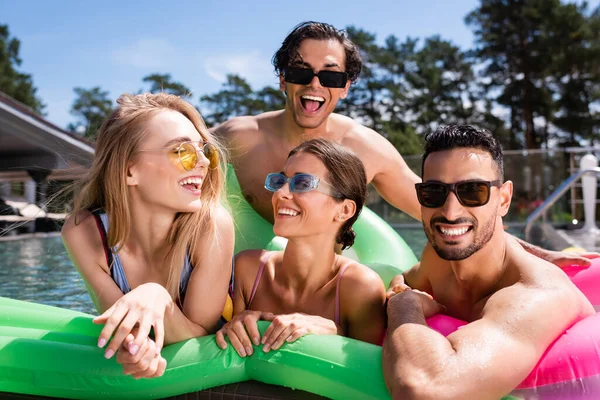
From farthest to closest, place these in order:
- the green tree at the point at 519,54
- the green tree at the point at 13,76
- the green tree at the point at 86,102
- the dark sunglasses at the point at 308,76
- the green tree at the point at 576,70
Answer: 1. the green tree at the point at 86,102
2. the green tree at the point at 13,76
3. the green tree at the point at 519,54
4. the green tree at the point at 576,70
5. the dark sunglasses at the point at 308,76

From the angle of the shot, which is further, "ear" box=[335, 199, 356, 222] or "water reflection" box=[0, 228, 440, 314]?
"water reflection" box=[0, 228, 440, 314]

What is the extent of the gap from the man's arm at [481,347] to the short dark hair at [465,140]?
493 millimetres

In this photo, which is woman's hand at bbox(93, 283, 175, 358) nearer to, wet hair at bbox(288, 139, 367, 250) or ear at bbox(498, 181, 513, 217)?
wet hair at bbox(288, 139, 367, 250)

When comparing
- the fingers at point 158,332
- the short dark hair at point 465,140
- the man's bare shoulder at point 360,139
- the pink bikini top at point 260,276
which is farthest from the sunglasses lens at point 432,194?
the man's bare shoulder at point 360,139

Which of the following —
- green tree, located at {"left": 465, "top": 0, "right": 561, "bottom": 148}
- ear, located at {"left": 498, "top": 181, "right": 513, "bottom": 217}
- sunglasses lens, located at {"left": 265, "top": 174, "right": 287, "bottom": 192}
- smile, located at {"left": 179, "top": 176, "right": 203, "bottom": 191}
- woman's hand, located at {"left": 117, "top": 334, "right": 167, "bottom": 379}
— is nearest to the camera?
woman's hand, located at {"left": 117, "top": 334, "right": 167, "bottom": 379}

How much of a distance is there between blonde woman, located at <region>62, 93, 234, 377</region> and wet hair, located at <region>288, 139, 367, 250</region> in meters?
0.40

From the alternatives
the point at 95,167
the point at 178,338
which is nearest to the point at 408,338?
the point at 178,338

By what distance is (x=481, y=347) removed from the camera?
1.72m

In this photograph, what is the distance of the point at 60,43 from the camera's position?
140 feet

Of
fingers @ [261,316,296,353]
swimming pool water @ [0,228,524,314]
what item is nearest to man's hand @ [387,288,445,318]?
fingers @ [261,316,296,353]

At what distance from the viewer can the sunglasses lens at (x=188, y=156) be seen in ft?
7.55

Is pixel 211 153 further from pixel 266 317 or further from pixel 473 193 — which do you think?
pixel 473 193

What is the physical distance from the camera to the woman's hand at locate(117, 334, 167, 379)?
174cm

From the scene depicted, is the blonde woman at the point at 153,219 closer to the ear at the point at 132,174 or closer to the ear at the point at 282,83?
the ear at the point at 132,174
